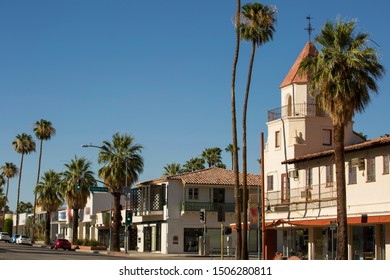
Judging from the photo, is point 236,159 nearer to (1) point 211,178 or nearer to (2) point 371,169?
(2) point 371,169

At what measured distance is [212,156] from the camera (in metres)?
111

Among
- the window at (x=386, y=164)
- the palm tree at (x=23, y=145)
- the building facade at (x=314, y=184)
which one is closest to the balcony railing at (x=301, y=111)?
the building facade at (x=314, y=184)

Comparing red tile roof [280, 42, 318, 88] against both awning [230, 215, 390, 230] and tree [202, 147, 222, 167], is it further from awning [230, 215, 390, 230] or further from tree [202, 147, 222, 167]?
tree [202, 147, 222, 167]

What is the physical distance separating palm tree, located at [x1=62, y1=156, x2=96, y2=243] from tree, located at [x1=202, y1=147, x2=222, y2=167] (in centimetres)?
2472

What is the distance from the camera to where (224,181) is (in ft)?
233

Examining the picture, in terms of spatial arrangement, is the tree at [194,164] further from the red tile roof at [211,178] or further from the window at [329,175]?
the window at [329,175]

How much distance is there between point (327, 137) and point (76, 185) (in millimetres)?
41279

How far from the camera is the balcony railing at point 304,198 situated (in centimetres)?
4506

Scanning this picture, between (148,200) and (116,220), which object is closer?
(116,220)

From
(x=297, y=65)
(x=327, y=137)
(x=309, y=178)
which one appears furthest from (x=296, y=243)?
(x=297, y=65)

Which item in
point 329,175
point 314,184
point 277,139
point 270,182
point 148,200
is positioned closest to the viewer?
point 329,175

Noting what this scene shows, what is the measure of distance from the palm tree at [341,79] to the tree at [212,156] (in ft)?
231
